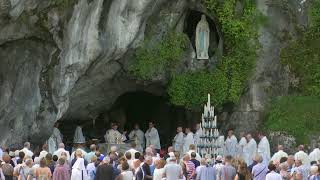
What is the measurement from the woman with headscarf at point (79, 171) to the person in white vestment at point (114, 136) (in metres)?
9.79

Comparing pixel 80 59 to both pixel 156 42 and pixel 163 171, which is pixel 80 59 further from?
pixel 163 171

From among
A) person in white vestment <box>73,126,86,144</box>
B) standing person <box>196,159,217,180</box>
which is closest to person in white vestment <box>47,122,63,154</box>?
person in white vestment <box>73,126,86,144</box>

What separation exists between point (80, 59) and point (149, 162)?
775cm

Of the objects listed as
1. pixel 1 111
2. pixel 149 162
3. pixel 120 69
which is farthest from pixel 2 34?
pixel 149 162

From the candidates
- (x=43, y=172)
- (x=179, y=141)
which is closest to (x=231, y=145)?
(x=179, y=141)

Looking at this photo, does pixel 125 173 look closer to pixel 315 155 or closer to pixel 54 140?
pixel 315 155

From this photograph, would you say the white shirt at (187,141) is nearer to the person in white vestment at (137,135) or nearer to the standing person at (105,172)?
the person in white vestment at (137,135)

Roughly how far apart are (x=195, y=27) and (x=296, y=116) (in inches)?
186

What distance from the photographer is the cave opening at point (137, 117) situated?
122 ft

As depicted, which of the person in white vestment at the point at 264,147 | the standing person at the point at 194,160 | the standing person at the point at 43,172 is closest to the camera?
the standing person at the point at 43,172

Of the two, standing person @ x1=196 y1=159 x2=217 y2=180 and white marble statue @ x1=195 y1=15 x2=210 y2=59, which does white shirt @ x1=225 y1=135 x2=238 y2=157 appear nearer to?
white marble statue @ x1=195 y1=15 x2=210 y2=59

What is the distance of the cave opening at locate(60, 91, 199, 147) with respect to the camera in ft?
122

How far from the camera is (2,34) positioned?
97.1 feet

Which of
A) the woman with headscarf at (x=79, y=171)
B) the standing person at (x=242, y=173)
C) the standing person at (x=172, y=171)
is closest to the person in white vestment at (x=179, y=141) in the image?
the woman with headscarf at (x=79, y=171)
